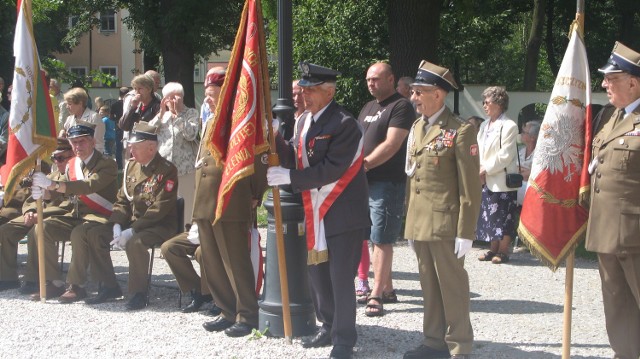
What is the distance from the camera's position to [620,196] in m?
5.21

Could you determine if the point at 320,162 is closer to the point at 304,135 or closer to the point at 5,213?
the point at 304,135

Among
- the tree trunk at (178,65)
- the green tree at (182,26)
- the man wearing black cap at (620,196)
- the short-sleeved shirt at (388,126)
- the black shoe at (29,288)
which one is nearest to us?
the man wearing black cap at (620,196)

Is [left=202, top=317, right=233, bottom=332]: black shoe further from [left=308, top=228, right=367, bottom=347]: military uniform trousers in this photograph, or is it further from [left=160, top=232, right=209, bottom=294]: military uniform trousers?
[left=308, top=228, right=367, bottom=347]: military uniform trousers

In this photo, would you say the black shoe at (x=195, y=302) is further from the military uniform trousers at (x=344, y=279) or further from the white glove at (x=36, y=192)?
the military uniform trousers at (x=344, y=279)

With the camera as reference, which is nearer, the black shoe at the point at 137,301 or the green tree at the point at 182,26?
the black shoe at the point at 137,301

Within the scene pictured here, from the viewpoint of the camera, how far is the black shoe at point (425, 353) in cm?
594

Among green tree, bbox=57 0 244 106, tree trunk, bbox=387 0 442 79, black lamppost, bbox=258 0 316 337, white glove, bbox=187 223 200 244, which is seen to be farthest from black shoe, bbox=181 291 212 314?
green tree, bbox=57 0 244 106

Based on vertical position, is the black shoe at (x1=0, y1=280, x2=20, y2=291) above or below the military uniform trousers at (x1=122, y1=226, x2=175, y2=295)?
below

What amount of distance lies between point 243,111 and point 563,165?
86.6 inches

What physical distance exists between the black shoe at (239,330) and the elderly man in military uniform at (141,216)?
4.34 feet

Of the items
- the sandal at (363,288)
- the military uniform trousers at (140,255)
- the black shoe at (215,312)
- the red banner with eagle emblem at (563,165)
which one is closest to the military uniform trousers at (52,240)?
the military uniform trousers at (140,255)

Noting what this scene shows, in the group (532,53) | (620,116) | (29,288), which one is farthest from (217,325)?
(532,53)

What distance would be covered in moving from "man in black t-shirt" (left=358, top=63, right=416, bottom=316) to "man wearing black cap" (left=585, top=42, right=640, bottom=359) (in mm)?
2069

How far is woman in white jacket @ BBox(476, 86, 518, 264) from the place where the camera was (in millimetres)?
9281
